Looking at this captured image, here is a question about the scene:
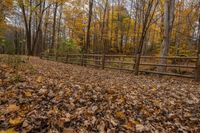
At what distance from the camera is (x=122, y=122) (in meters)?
3.18

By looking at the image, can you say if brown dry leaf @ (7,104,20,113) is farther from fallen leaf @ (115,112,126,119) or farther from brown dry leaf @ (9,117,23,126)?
fallen leaf @ (115,112,126,119)

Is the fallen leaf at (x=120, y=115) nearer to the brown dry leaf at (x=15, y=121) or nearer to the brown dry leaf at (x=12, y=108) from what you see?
the brown dry leaf at (x=15, y=121)

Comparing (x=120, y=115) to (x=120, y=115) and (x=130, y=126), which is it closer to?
(x=120, y=115)

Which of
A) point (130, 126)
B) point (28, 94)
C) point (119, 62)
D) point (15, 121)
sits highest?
point (119, 62)

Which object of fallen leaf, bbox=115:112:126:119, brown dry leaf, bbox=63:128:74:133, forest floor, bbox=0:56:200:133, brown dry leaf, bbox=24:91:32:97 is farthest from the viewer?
brown dry leaf, bbox=24:91:32:97

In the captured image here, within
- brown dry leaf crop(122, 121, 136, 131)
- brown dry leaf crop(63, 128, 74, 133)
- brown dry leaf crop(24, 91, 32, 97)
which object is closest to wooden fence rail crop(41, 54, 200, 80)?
brown dry leaf crop(122, 121, 136, 131)

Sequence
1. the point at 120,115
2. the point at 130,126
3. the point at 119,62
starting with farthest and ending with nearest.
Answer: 1. the point at 119,62
2. the point at 120,115
3. the point at 130,126

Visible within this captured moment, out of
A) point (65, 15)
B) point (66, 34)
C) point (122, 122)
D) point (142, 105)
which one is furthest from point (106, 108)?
point (66, 34)

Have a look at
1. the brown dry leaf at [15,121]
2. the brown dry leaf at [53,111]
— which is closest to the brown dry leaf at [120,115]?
the brown dry leaf at [53,111]

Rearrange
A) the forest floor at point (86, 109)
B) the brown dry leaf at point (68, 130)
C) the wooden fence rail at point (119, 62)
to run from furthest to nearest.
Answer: the wooden fence rail at point (119, 62) → the forest floor at point (86, 109) → the brown dry leaf at point (68, 130)

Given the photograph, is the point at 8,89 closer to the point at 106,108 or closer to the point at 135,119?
the point at 106,108

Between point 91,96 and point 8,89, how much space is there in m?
1.63

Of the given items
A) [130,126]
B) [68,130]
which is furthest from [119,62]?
[68,130]

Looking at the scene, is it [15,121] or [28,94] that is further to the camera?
[28,94]
